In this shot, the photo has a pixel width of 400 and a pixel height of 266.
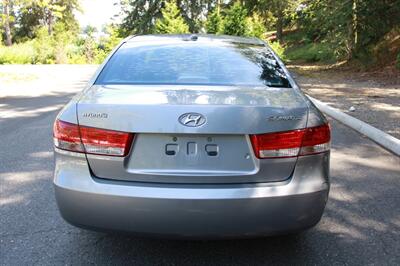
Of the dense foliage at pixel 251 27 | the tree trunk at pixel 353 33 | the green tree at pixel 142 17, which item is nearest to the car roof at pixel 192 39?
the dense foliage at pixel 251 27

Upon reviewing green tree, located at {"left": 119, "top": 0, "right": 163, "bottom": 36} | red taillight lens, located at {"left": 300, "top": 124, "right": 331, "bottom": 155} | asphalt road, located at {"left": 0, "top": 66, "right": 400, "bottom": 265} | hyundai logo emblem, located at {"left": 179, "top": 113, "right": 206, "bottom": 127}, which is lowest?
green tree, located at {"left": 119, "top": 0, "right": 163, "bottom": 36}

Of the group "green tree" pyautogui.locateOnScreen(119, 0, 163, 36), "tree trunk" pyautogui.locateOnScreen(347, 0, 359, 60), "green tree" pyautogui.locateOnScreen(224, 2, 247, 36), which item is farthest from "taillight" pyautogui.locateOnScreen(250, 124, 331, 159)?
"green tree" pyautogui.locateOnScreen(119, 0, 163, 36)

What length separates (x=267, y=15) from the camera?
38.6 meters

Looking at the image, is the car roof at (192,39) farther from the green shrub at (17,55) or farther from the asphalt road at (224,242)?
the green shrub at (17,55)

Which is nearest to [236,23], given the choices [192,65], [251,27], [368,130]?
[251,27]

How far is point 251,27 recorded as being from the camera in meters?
23.0

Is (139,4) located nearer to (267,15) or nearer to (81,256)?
(267,15)

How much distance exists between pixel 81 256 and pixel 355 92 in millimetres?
10372

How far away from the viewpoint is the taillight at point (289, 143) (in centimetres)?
278

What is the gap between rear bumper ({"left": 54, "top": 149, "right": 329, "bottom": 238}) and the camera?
8.92ft

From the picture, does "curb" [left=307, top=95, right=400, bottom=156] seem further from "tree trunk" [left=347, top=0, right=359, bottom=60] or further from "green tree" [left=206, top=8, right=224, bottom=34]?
"green tree" [left=206, top=8, right=224, bottom=34]

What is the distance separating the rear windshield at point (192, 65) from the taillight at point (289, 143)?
0.68 meters

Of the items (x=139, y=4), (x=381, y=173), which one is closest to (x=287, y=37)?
(x=139, y=4)

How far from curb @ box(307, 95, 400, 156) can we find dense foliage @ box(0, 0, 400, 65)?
9601 millimetres
